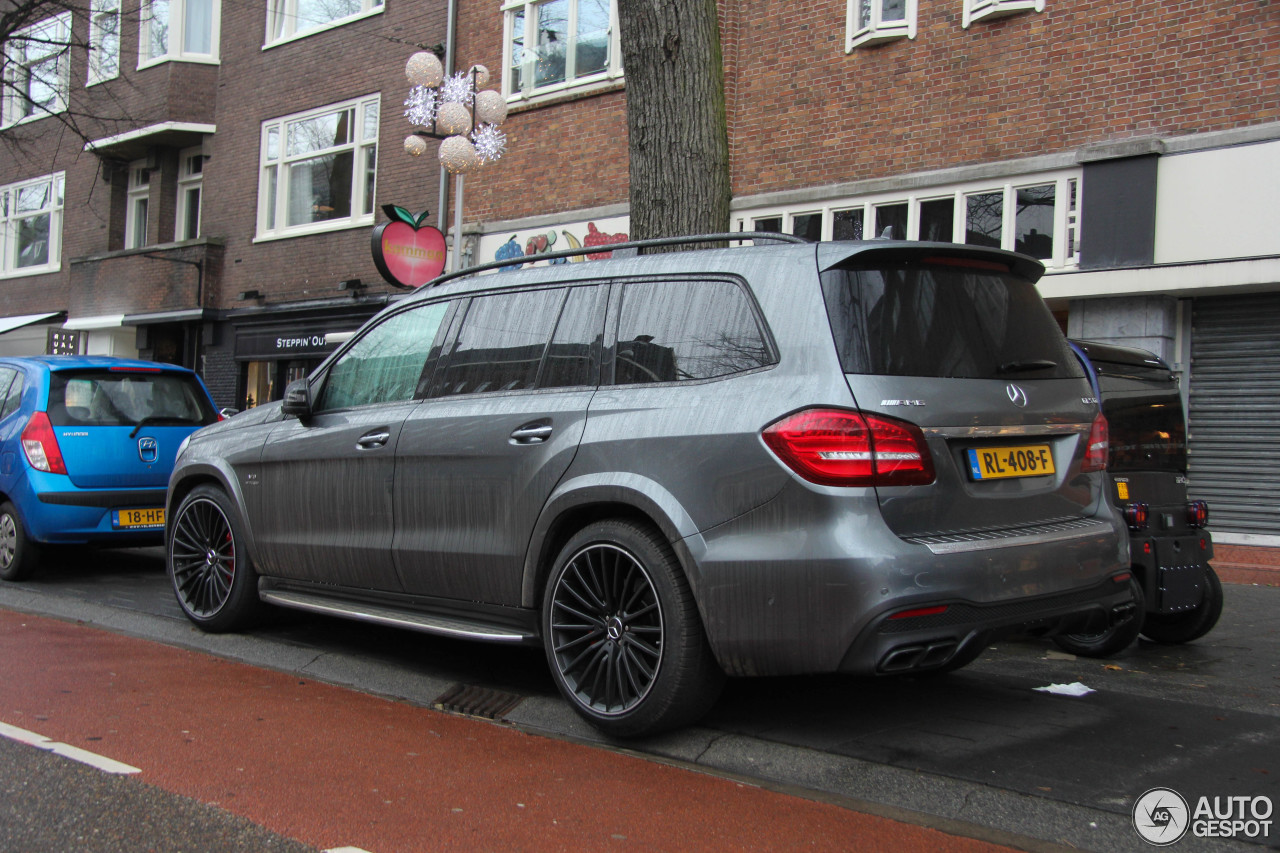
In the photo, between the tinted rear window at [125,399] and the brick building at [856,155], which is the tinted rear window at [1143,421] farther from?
the tinted rear window at [125,399]

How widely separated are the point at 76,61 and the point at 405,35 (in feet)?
33.6

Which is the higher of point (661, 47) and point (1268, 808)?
point (661, 47)

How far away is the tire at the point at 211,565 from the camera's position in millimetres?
6500

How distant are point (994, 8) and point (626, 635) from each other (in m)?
10.2

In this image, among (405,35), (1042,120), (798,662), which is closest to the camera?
(798,662)

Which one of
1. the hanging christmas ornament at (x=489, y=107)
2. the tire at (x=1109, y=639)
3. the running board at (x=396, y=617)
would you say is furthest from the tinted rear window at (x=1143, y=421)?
the hanging christmas ornament at (x=489, y=107)

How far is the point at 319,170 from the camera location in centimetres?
2033

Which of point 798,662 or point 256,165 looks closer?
point 798,662

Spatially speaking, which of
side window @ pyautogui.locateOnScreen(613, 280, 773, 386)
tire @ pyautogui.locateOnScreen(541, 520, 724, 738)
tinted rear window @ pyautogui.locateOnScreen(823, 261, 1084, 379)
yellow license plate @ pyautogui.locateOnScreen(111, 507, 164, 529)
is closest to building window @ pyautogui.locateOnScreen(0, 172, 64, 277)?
yellow license plate @ pyautogui.locateOnScreen(111, 507, 164, 529)

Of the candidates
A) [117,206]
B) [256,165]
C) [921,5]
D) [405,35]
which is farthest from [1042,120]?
[117,206]

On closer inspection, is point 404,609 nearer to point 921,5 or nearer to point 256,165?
point 921,5

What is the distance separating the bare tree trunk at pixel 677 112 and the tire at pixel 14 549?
535 centimetres

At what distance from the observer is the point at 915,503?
154 inches

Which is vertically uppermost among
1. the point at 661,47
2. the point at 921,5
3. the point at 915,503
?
the point at 921,5
